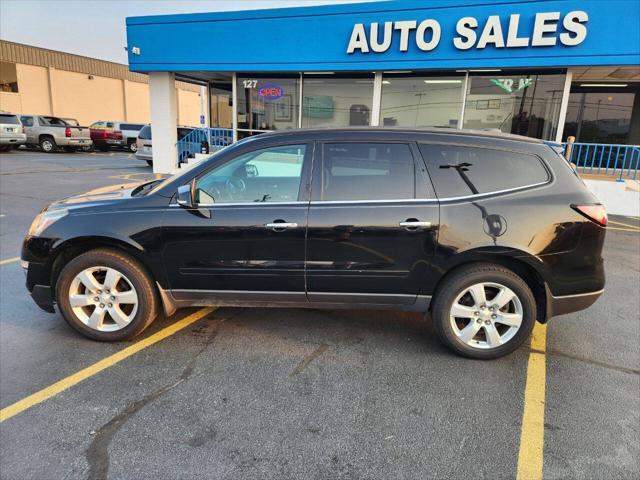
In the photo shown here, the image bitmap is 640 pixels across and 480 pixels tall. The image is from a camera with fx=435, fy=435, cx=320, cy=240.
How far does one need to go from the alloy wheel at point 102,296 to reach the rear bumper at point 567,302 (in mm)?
3243

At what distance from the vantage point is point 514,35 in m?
10.1

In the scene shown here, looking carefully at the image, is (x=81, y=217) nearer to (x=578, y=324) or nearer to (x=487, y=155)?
(x=487, y=155)

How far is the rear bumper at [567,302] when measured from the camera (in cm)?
333

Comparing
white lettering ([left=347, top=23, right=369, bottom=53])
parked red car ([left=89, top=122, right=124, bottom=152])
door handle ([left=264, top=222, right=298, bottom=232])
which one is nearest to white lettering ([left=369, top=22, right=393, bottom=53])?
white lettering ([left=347, top=23, right=369, bottom=53])

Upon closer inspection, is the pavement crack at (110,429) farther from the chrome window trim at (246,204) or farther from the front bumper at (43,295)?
the front bumper at (43,295)

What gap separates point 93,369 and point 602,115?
14661mm

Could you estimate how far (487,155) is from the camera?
3367mm

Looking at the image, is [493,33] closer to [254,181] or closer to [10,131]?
[254,181]

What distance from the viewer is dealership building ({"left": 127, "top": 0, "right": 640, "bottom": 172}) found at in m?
9.92

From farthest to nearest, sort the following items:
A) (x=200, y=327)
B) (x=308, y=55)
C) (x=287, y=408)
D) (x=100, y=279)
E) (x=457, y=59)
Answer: (x=308, y=55) → (x=457, y=59) → (x=200, y=327) → (x=100, y=279) → (x=287, y=408)

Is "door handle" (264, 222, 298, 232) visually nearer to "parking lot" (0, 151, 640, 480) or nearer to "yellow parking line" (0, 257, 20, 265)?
"parking lot" (0, 151, 640, 480)

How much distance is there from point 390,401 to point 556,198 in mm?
1939

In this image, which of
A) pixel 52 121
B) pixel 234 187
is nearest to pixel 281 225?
pixel 234 187

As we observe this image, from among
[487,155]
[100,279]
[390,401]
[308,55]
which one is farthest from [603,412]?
[308,55]
